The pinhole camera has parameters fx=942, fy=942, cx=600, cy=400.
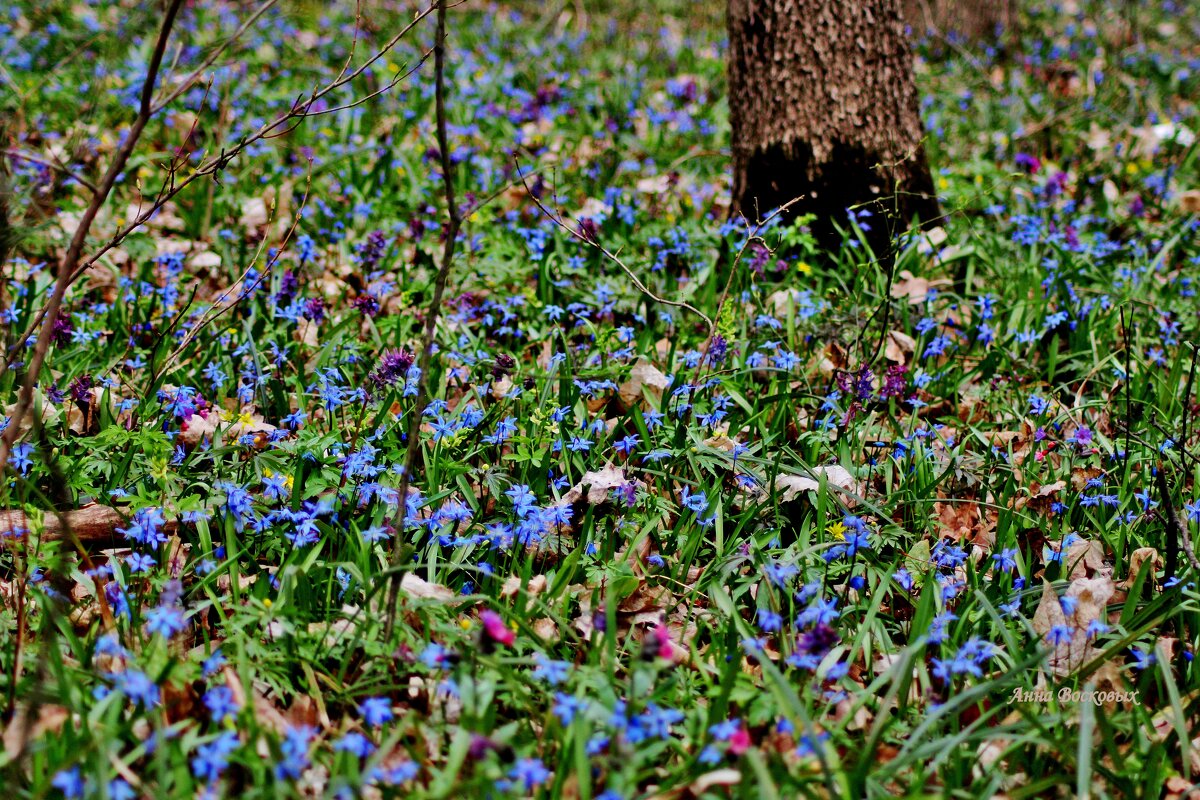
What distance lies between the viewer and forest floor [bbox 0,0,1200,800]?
1709 millimetres

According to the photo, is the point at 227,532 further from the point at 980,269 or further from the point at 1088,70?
the point at 1088,70

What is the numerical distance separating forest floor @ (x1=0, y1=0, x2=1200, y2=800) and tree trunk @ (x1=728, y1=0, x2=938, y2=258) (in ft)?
0.89

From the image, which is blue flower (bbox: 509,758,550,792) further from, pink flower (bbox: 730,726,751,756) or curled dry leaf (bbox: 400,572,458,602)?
curled dry leaf (bbox: 400,572,458,602)

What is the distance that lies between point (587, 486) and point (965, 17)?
20.5 ft

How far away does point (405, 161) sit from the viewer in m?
4.48

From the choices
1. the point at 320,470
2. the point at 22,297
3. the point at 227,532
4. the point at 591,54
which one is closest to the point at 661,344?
the point at 320,470

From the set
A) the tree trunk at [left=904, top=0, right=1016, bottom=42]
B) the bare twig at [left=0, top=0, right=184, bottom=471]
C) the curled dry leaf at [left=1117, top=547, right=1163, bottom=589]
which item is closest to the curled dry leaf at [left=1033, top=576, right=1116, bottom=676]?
the curled dry leaf at [left=1117, top=547, right=1163, bottom=589]

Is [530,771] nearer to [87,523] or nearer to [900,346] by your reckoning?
[87,523]

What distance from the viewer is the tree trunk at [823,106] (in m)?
3.66

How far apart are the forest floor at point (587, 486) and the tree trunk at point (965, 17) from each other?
2.59 metres

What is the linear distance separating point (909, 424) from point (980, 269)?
1349 millimetres

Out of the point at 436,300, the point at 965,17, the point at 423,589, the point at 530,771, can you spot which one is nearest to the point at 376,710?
the point at 530,771

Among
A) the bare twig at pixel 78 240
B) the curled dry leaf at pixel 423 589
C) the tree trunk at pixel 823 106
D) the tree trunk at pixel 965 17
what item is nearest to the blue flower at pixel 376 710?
the curled dry leaf at pixel 423 589

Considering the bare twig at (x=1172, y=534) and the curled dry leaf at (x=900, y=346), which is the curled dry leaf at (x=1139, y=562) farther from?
the curled dry leaf at (x=900, y=346)
